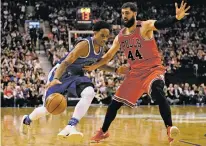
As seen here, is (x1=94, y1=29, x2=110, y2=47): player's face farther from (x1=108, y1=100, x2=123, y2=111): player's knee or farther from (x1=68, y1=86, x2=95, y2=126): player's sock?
(x1=108, y1=100, x2=123, y2=111): player's knee

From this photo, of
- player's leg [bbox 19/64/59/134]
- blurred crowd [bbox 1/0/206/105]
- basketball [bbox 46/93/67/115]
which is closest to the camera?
Result: basketball [bbox 46/93/67/115]

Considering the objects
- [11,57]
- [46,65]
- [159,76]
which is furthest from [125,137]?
[46,65]

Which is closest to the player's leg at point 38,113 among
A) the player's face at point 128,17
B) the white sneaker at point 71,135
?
the white sneaker at point 71,135

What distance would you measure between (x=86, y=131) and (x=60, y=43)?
13458mm

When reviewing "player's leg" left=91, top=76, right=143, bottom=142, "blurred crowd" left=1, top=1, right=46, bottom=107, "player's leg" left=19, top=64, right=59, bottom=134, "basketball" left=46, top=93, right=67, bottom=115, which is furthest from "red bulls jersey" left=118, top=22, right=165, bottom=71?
"blurred crowd" left=1, top=1, right=46, bottom=107

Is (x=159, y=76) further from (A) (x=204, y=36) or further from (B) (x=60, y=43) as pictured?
(A) (x=204, y=36)

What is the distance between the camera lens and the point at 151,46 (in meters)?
6.52

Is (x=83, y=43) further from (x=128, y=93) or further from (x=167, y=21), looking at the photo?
(x=167, y=21)

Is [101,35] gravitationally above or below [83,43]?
above

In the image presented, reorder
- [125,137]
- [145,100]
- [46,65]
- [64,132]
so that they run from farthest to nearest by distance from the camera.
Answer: [46,65] → [145,100] → [125,137] → [64,132]

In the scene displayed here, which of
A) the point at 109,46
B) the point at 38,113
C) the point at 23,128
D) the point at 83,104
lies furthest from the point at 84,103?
the point at 109,46

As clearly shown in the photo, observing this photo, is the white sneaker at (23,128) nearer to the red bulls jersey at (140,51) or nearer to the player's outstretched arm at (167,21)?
the red bulls jersey at (140,51)

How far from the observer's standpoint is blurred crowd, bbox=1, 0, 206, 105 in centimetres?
1850

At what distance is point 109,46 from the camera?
21906 mm
